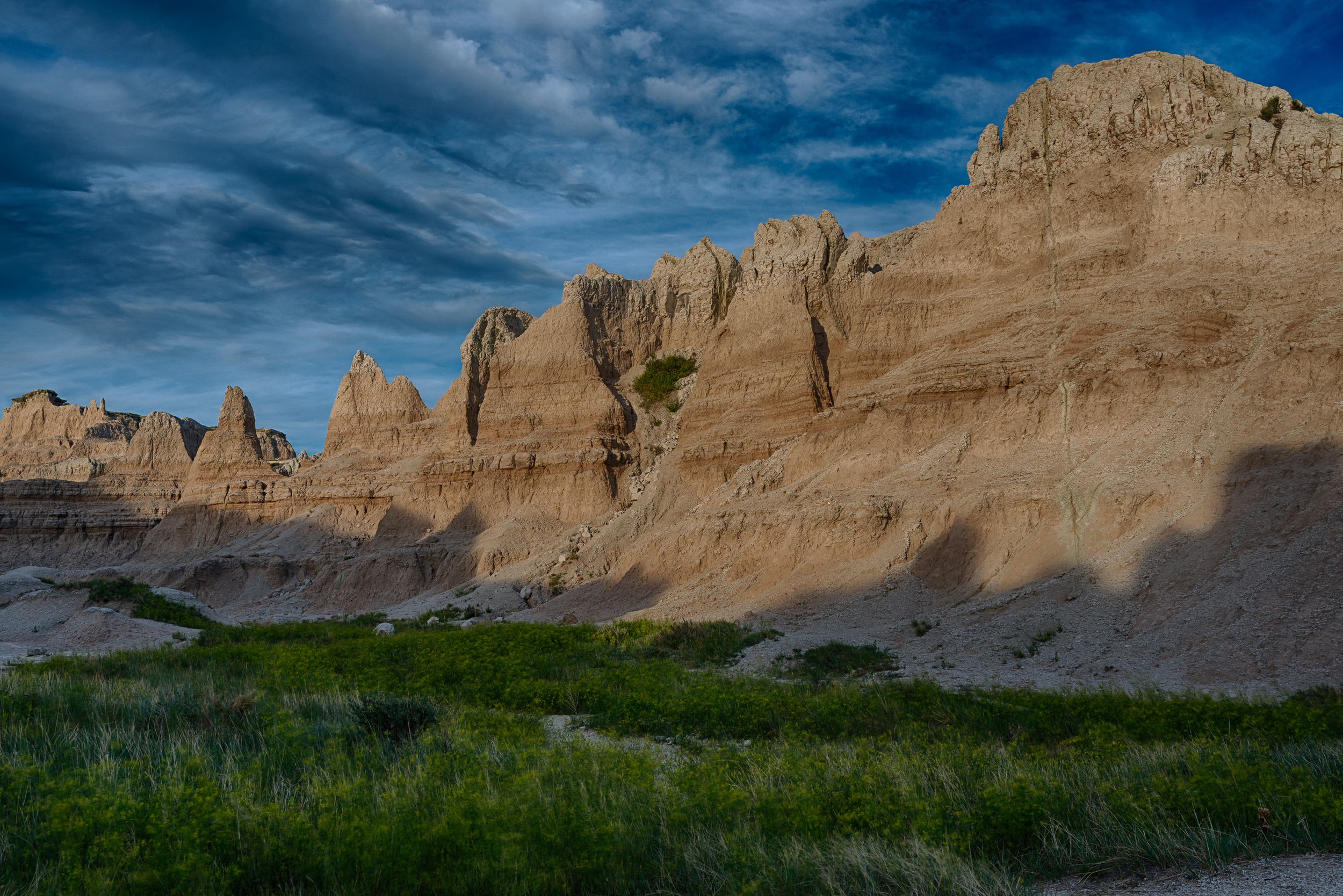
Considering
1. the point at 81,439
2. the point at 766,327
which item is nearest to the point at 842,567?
the point at 766,327

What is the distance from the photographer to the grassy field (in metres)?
6.01

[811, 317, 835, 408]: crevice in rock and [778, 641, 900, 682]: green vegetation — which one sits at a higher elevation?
[811, 317, 835, 408]: crevice in rock

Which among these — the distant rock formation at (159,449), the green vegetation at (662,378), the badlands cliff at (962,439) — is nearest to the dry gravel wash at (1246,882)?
the badlands cliff at (962,439)

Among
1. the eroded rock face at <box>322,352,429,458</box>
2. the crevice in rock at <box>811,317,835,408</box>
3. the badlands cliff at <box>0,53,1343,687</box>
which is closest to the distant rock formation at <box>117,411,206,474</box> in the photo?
A: the badlands cliff at <box>0,53,1343,687</box>

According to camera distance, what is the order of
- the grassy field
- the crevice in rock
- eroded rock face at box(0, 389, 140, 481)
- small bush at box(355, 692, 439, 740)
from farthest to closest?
1. eroded rock face at box(0, 389, 140, 481)
2. the crevice in rock
3. small bush at box(355, 692, 439, 740)
4. the grassy field

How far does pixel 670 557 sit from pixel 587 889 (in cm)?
3005

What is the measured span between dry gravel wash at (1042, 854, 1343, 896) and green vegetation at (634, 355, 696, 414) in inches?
1908

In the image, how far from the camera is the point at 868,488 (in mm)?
31844

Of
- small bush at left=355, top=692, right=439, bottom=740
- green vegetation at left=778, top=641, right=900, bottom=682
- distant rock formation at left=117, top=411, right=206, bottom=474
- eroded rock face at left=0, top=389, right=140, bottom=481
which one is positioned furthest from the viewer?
eroded rock face at left=0, top=389, right=140, bottom=481

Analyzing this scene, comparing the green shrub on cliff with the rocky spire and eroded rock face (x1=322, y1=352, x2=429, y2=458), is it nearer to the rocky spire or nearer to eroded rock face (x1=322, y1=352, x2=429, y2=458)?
eroded rock face (x1=322, y1=352, x2=429, y2=458)

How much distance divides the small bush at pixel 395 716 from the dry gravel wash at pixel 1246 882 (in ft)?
25.2

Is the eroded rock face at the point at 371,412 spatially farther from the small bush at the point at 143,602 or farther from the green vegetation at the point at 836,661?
the green vegetation at the point at 836,661

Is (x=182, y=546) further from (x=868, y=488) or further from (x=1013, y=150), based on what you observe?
(x=1013, y=150)

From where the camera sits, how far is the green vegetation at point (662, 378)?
5462cm
